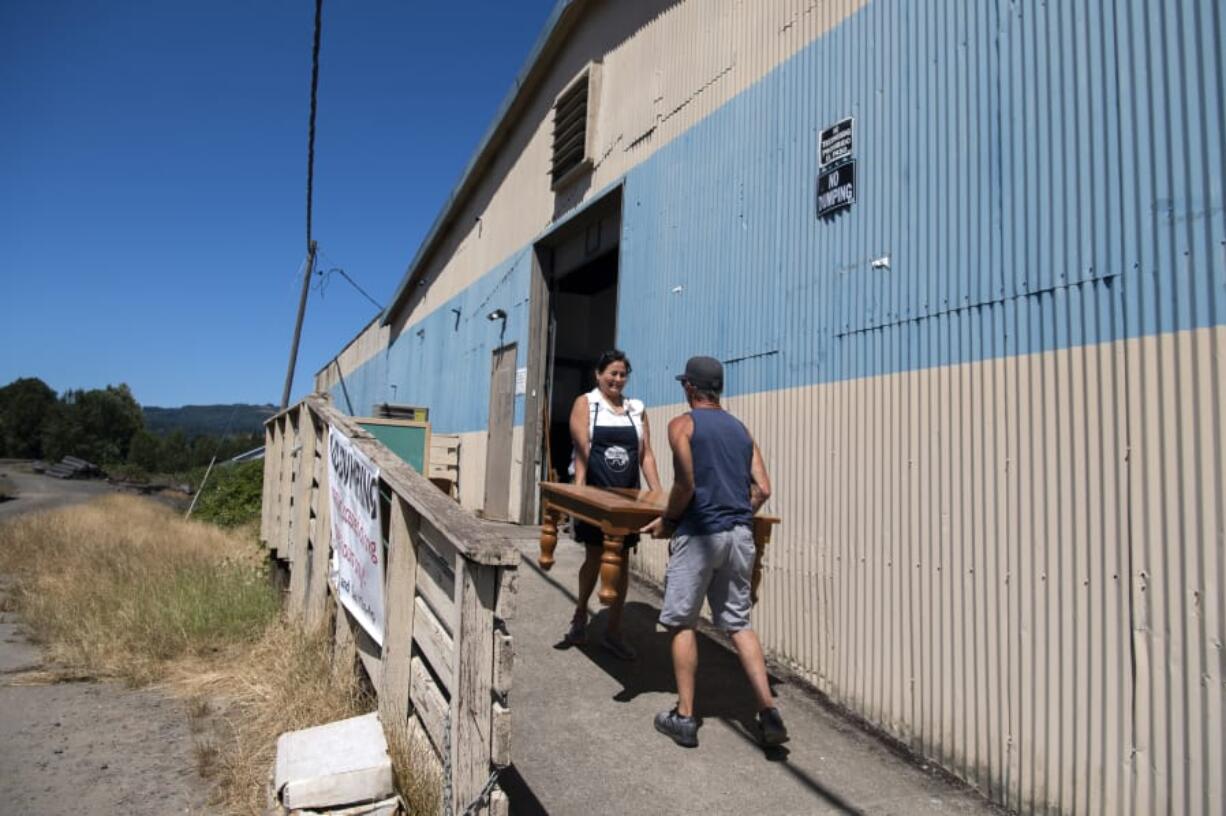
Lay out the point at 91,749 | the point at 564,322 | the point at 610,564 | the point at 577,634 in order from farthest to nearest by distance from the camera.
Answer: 1. the point at 564,322
2. the point at 577,634
3. the point at 91,749
4. the point at 610,564

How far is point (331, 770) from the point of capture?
2.92m

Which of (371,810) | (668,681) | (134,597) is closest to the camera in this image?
(371,810)

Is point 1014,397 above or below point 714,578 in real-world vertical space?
above

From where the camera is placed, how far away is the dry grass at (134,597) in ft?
19.4

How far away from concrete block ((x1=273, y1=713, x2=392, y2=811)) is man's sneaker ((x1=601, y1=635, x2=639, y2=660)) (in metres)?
1.96

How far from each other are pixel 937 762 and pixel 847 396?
1.94 metres

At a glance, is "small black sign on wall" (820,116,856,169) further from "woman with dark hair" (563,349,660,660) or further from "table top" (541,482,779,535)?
"table top" (541,482,779,535)

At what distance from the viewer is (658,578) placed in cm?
665

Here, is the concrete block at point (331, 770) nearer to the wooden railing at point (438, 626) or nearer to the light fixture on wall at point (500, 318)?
the wooden railing at point (438, 626)

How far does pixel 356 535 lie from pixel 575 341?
25.5 ft

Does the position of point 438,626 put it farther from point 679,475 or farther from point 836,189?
point 836,189

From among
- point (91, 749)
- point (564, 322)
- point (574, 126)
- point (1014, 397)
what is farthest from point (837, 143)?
point (564, 322)

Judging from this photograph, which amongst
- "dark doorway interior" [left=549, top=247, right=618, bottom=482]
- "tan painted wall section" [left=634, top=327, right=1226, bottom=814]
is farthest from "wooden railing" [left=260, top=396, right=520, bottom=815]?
"dark doorway interior" [left=549, top=247, right=618, bottom=482]

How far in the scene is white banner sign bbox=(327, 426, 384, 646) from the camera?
4.06 metres
